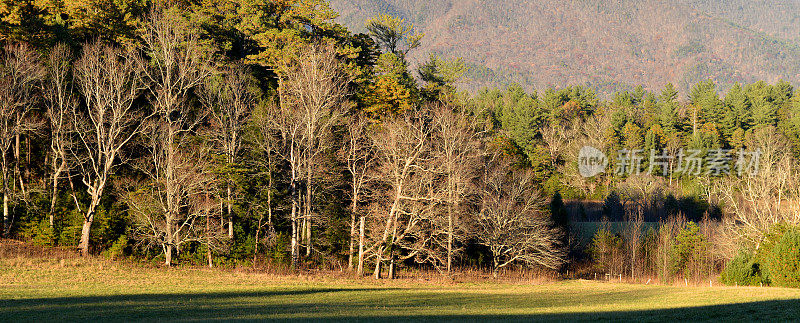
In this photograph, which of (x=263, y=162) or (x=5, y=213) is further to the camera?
(x=263, y=162)

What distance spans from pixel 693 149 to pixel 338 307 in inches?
3702

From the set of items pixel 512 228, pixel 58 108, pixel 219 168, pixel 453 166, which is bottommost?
pixel 512 228

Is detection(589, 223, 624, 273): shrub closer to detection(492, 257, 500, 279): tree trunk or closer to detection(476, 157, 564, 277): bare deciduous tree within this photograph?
detection(476, 157, 564, 277): bare deciduous tree

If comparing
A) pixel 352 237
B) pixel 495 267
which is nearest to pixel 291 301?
pixel 352 237

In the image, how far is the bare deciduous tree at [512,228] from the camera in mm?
54312

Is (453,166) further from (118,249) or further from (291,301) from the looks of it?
(118,249)

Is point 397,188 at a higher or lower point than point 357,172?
lower

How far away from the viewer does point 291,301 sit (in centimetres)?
2817

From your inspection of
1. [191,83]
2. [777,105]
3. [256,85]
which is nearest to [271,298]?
[191,83]

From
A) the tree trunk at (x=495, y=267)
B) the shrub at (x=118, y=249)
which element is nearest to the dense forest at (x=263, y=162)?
the shrub at (x=118, y=249)

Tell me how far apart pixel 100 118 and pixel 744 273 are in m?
44.5

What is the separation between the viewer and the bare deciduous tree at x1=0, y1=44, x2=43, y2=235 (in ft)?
140

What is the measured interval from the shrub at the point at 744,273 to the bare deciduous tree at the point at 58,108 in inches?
1803

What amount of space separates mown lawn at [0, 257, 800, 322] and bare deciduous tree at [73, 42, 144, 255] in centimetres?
678
